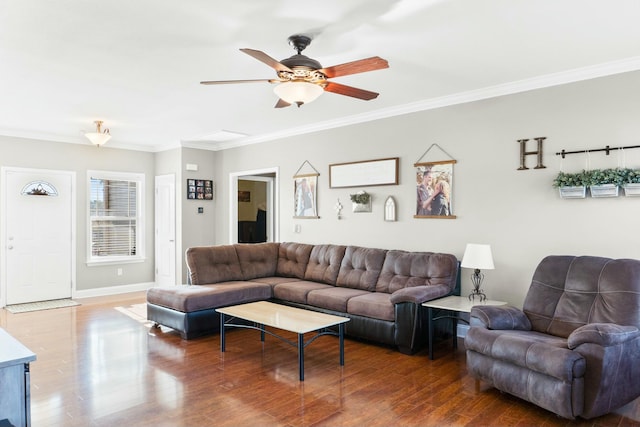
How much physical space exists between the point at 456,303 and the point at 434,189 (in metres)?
1.36

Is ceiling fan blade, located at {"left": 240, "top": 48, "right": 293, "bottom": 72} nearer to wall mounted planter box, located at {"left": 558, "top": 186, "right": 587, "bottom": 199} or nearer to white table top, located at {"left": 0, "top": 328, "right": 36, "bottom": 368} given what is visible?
white table top, located at {"left": 0, "top": 328, "right": 36, "bottom": 368}

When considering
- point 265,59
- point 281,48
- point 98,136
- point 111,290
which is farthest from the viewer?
point 111,290

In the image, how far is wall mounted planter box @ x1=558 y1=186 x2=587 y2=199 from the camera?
12.3 ft

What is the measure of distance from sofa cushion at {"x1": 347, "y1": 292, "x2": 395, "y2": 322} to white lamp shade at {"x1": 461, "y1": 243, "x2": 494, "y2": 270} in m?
0.83

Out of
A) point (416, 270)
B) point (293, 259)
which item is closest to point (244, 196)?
point (293, 259)

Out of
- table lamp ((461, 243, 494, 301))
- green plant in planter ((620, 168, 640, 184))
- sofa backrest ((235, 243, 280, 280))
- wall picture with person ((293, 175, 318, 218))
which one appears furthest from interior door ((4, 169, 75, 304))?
green plant in planter ((620, 168, 640, 184))

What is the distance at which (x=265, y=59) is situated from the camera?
2680 mm

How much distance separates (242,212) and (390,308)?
544 cm

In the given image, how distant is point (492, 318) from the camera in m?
3.34

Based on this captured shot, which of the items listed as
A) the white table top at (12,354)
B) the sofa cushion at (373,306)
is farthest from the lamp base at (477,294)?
the white table top at (12,354)

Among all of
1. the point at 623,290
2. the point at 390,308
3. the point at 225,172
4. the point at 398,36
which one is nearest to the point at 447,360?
the point at 390,308

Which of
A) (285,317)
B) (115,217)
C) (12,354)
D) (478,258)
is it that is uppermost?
(115,217)

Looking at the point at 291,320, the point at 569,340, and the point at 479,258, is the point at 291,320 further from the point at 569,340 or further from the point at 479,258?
the point at 569,340

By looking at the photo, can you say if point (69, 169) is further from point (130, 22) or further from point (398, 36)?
point (398, 36)
